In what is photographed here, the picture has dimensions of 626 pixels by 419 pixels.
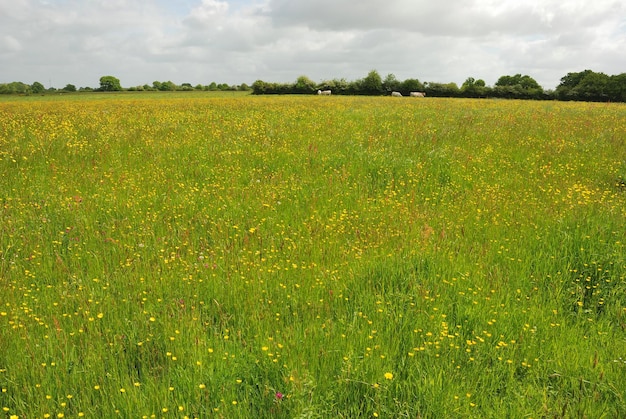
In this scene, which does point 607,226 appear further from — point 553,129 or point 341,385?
point 553,129

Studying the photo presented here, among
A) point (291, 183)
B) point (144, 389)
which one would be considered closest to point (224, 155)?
point (291, 183)

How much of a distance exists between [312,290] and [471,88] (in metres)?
69.8

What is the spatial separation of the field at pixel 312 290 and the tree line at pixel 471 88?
58667 millimetres

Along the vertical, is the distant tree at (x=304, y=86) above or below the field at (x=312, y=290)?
above

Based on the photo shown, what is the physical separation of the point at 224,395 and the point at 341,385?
80cm

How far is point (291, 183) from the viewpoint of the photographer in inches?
299

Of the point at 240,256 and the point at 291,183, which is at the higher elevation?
the point at 291,183

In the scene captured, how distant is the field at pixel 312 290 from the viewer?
2748mm

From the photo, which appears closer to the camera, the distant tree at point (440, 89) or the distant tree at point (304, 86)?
the distant tree at point (440, 89)

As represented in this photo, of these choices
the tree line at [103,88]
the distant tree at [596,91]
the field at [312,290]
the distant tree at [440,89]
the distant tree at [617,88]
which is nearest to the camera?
the field at [312,290]

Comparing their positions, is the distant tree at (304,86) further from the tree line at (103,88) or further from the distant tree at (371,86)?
the tree line at (103,88)

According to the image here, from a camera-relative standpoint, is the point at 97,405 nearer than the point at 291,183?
Yes

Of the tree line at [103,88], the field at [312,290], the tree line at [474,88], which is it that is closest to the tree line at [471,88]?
the tree line at [474,88]

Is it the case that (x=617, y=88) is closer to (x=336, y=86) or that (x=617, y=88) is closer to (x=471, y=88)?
(x=471, y=88)
